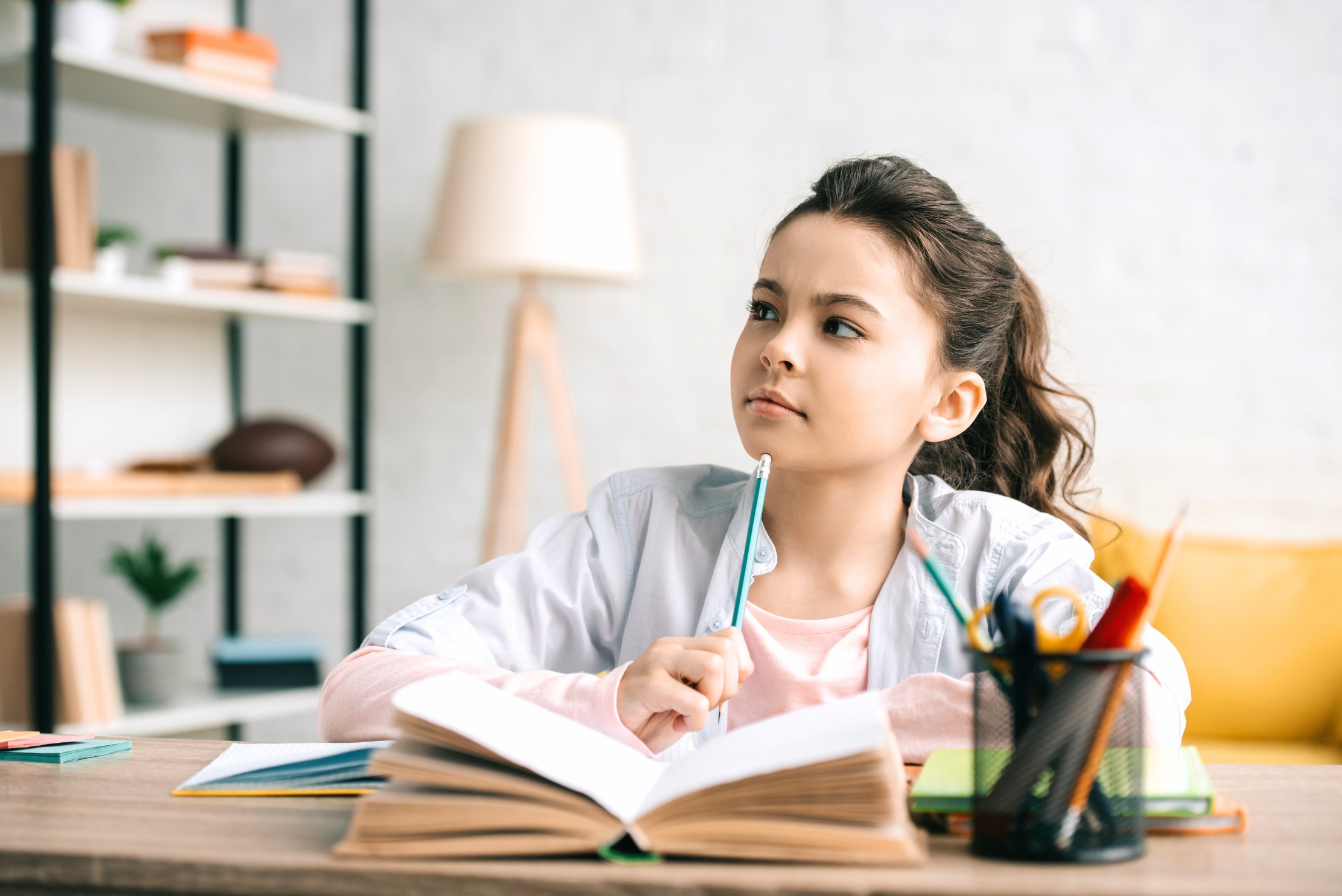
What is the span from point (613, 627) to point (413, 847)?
66cm

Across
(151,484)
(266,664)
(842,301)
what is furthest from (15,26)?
(842,301)

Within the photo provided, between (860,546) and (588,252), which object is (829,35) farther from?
(860,546)

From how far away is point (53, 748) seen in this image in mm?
1025

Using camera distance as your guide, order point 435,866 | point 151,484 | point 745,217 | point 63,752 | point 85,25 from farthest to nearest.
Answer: point 745,217 < point 151,484 < point 85,25 < point 63,752 < point 435,866

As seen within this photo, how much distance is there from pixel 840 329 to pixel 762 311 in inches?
3.7

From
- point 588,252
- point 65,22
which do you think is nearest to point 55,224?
point 65,22

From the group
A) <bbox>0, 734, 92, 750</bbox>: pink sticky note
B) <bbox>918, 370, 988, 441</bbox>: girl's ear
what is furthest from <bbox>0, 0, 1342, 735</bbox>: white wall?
<bbox>0, 734, 92, 750</bbox>: pink sticky note

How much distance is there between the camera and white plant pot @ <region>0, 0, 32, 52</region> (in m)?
2.53

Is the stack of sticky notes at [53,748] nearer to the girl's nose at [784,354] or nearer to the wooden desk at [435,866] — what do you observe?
the wooden desk at [435,866]

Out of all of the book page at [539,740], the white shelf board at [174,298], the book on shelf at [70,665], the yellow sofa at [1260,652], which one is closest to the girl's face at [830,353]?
the book page at [539,740]

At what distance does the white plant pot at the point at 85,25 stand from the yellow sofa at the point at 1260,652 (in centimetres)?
207

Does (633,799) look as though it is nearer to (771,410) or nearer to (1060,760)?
(1060,760)

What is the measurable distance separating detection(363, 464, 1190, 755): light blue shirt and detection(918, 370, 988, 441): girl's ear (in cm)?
7

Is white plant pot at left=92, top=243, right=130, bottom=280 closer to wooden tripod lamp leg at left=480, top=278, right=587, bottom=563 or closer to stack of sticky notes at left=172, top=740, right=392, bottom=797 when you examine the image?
wooden tripod lamp leg at left=480, top=278, right=587, bottom=563
